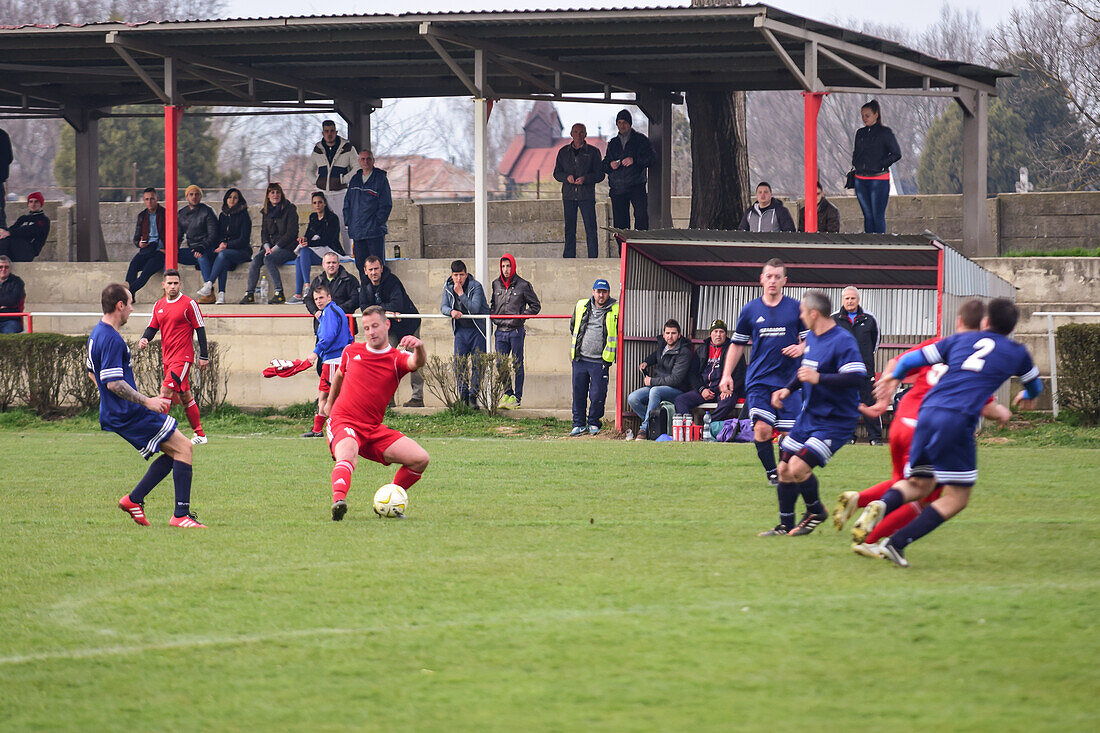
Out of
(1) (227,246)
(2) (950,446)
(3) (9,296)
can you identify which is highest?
(1) (227,246)

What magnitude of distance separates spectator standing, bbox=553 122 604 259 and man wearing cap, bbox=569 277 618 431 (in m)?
4.06

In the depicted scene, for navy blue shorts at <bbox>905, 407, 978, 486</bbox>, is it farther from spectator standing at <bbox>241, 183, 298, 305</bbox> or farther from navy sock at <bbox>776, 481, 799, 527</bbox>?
spectator standing at <bbox>241, 183, 298, 305</bbox>

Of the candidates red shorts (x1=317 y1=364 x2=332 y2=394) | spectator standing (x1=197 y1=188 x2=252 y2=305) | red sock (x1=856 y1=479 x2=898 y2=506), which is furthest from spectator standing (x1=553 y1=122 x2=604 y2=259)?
red sock (x1=856 y1=479 x2=898 y2=506)

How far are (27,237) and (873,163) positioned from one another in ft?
50.0

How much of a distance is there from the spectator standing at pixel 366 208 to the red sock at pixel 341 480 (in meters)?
10.2

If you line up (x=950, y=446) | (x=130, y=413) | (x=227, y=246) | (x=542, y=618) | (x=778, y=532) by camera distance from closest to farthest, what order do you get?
(x=542, y=618), (x=950, y=446), (x=778, y=532), (x=130, y=413), (x=227, y=246)

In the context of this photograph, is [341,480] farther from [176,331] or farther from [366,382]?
[176,331]

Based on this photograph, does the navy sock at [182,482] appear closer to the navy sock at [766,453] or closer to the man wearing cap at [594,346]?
the navy sock at [766,453]

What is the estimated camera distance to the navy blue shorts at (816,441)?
8250 millimetres

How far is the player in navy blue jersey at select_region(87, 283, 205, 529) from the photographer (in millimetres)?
8898

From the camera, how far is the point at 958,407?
23.2 feet

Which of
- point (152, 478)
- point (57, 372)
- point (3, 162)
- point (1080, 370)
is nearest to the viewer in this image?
point (152, 478)

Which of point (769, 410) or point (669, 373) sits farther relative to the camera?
point (669, 373)

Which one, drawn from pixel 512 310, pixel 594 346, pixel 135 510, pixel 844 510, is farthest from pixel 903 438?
pixel 512 310
